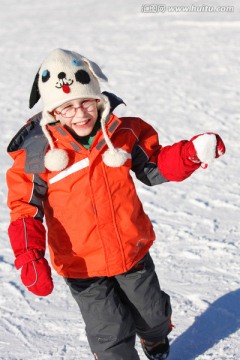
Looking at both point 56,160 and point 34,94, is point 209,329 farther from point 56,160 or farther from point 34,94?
point 34,94

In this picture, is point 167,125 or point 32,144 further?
point 167,125

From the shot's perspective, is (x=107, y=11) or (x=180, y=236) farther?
(x=107, y=11)

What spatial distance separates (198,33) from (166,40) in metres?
0.44

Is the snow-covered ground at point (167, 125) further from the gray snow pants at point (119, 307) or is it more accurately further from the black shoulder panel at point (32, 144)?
the black shoulder panel at point (32, 144)

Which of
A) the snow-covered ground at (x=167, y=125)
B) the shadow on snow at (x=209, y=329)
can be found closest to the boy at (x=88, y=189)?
the shadow on snow at (x=209, y=329)

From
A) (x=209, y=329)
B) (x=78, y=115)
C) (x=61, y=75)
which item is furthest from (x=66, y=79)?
(x=209, y=329)

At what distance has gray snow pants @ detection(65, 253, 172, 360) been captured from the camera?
294 cm

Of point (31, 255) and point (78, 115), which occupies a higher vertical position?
point (78, 115)

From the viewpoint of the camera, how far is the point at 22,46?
9188 millimetres

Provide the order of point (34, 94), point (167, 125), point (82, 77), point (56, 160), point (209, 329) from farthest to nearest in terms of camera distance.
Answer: point (167, 125)
point (209, 329)
point (34, 94)
point (82, 77)
point (56, 160)

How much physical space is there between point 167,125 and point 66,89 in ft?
11.8

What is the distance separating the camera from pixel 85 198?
9.16 ft

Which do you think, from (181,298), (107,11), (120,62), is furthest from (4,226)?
(107,11)

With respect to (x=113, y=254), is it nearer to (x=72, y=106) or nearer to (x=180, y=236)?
(x=72, y=106)
